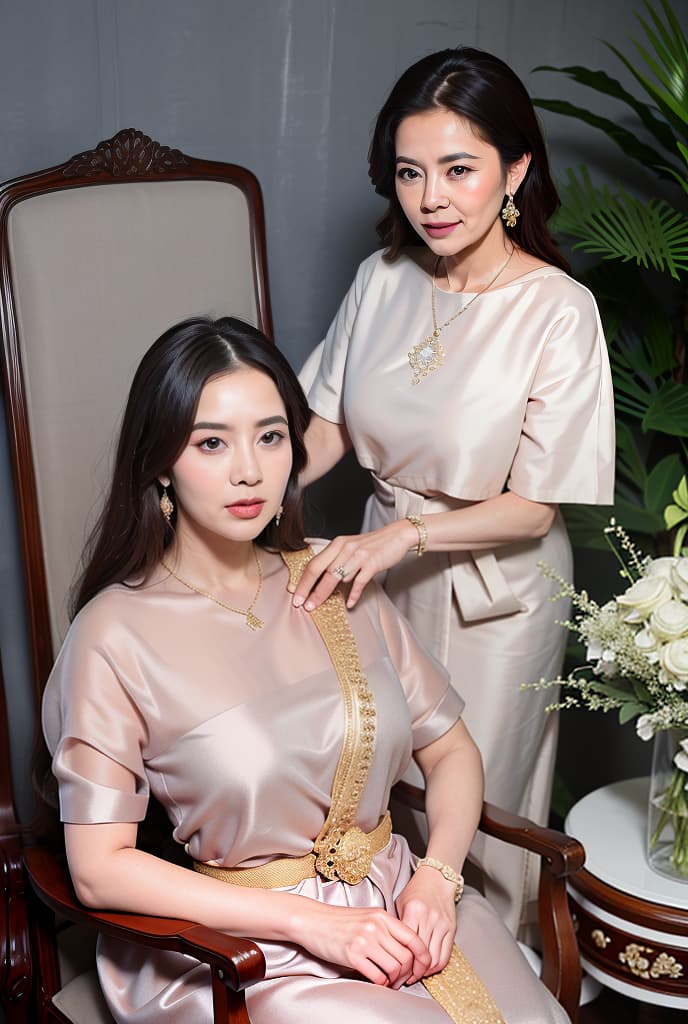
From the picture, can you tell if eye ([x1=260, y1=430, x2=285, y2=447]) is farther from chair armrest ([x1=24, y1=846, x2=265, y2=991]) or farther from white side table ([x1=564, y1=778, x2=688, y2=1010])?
white side table ([x1=564, y1=778, x2=688, y2=1010])

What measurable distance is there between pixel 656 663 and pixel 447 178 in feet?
2.88

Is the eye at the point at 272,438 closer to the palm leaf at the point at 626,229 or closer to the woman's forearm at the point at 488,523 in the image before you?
the woman's forearm at the point at 488,523

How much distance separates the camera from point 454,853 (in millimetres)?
1883

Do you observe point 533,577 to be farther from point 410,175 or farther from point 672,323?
point 672,323

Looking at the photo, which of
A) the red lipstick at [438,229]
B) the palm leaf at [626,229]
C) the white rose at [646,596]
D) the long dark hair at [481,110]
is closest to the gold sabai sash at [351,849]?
the white rose at [646,596]

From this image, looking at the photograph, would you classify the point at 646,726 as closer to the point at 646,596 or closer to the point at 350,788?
the point at 646,596

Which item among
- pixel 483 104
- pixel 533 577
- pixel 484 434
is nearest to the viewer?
pixel 483 104

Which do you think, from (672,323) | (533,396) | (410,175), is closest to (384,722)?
(533,396)

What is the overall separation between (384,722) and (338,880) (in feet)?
0.78

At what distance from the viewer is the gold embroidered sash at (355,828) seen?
1.71m

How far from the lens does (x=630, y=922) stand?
2152 mm

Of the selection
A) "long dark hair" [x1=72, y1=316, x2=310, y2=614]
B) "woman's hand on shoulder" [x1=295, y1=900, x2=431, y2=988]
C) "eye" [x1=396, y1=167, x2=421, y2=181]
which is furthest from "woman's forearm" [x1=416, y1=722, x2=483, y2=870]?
"eye" [x1=396, y1=167, x2=421, y2=181]

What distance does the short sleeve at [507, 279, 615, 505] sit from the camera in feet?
7.04

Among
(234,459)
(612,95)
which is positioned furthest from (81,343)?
(612,95)
